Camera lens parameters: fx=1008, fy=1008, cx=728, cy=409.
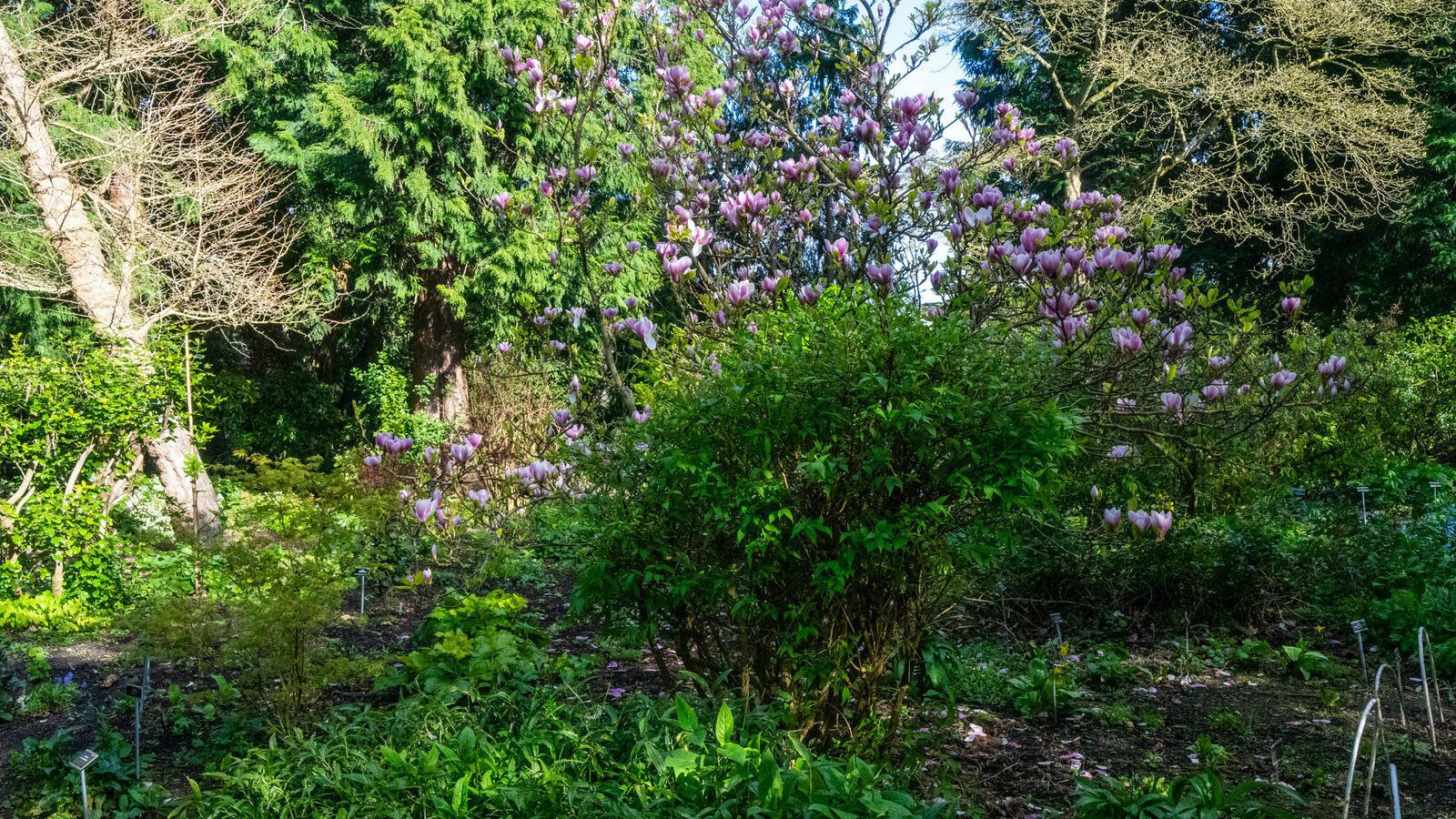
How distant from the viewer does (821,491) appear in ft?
9.15

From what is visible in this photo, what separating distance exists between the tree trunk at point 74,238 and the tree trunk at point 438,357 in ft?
11.4

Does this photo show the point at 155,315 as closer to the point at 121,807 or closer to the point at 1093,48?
the point at 121,807

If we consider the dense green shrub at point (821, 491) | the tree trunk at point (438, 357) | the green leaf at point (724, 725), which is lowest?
the green leaf at point (724, 725)

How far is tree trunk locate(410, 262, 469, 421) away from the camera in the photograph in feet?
39.1

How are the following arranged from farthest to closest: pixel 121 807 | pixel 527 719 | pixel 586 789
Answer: pixel 121 807
pixel 527 719
pixel 586 789

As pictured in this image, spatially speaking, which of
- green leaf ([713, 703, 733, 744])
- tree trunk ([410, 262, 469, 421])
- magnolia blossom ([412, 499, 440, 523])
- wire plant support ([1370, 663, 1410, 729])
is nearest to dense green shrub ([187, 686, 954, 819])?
green leaf ([713, 703, 733, 744])

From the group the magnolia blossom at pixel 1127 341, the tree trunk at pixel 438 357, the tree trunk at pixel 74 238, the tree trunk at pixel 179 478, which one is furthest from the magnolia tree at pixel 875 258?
the tree trunk at pixel 438 357

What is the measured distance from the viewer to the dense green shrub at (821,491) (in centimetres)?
257

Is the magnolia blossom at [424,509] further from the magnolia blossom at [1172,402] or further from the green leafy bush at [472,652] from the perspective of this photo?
the magnolia blossom at [1172,402]

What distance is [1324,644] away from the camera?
457cm

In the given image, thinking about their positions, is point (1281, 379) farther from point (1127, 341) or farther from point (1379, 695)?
point (1379, 695)

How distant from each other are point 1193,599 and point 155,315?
26.2ft

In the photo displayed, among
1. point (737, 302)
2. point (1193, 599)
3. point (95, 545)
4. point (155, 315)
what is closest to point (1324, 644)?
point (1193, 599)

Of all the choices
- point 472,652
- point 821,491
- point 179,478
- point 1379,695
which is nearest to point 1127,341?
point 821,491
